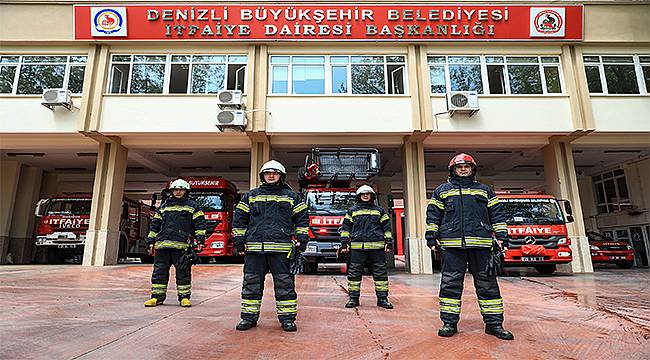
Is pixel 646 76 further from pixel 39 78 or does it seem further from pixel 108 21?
pixel 39 78

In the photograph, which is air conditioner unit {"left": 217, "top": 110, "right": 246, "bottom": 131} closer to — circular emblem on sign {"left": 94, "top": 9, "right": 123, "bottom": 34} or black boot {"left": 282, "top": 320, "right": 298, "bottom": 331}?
circular emblem on sign {"left": 94, "top": 9, "right": 123, "bottom": 34}

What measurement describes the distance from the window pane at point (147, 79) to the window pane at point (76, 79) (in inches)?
64.7

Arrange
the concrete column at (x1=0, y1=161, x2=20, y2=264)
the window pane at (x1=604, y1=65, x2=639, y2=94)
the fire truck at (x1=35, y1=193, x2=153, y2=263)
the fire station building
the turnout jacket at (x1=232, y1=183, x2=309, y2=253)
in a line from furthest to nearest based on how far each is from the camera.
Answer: the concrete column at (x1=0, y1=161, x2=20, y2=264), the fire truck at (x1=35, y1=193, x2=153, y2=263), the window pane at (x1=604, y1=65, x2=639, y2=94), the fire station building, the turnout jacket at (x1=232, y1=183, x2=309, y2=253)

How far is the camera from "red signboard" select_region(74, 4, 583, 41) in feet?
42.2

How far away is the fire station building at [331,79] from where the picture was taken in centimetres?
1251

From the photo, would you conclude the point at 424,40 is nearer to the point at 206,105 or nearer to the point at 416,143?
the point at 416,143

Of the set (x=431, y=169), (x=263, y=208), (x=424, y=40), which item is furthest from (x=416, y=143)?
(x=263, y=208)

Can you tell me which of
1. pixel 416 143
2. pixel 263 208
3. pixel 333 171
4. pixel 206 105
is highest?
pixel 206 105

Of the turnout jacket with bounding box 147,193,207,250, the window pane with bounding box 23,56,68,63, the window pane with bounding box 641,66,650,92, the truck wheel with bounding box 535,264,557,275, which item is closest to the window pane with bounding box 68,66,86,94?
the window pane with bounding box 23,56,68,63

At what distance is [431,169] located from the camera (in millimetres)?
19047

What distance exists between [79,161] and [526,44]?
17.8 m

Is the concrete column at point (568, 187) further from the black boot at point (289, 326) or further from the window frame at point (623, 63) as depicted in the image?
the black boot at point (289, 326)

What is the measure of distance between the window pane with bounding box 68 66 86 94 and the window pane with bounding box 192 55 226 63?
3.60 meters

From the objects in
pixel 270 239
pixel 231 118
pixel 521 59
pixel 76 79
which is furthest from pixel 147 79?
pixel 521 59
